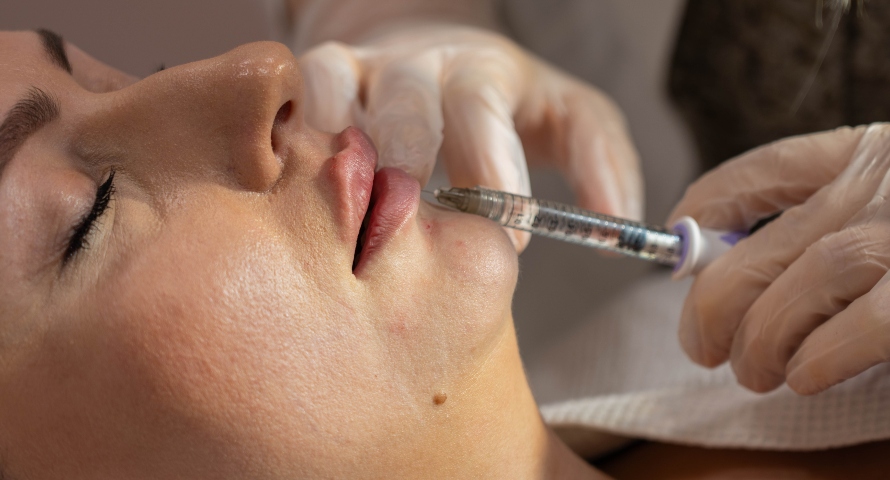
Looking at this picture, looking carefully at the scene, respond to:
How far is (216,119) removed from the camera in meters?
0.76

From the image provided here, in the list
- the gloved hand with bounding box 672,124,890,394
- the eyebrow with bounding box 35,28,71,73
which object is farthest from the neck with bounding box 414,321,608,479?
the eyebrow with bounding box 35,28,71,73

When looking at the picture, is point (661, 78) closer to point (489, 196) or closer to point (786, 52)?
point (786, 52)

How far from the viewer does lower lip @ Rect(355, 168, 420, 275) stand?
0.75 meters

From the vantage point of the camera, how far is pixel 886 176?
33.9 inches

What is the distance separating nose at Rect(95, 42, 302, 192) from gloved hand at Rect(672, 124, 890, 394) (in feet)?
2.17

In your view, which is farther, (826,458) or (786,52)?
(786,52)

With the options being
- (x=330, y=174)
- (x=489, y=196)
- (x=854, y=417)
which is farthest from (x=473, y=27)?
(x=854, y=417)

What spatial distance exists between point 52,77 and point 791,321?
0.97m

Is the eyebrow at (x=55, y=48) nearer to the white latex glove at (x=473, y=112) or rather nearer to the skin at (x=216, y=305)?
the skin at (x=216, y=305)

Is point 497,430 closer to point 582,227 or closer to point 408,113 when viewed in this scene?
point 582,227

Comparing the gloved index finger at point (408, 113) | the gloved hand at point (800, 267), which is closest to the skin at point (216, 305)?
the gloved index finger at point (408, 113)

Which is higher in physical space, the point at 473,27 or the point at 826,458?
the point at 473,27

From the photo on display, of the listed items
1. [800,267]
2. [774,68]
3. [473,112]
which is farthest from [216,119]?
[774,68]

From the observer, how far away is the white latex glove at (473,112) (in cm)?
110
